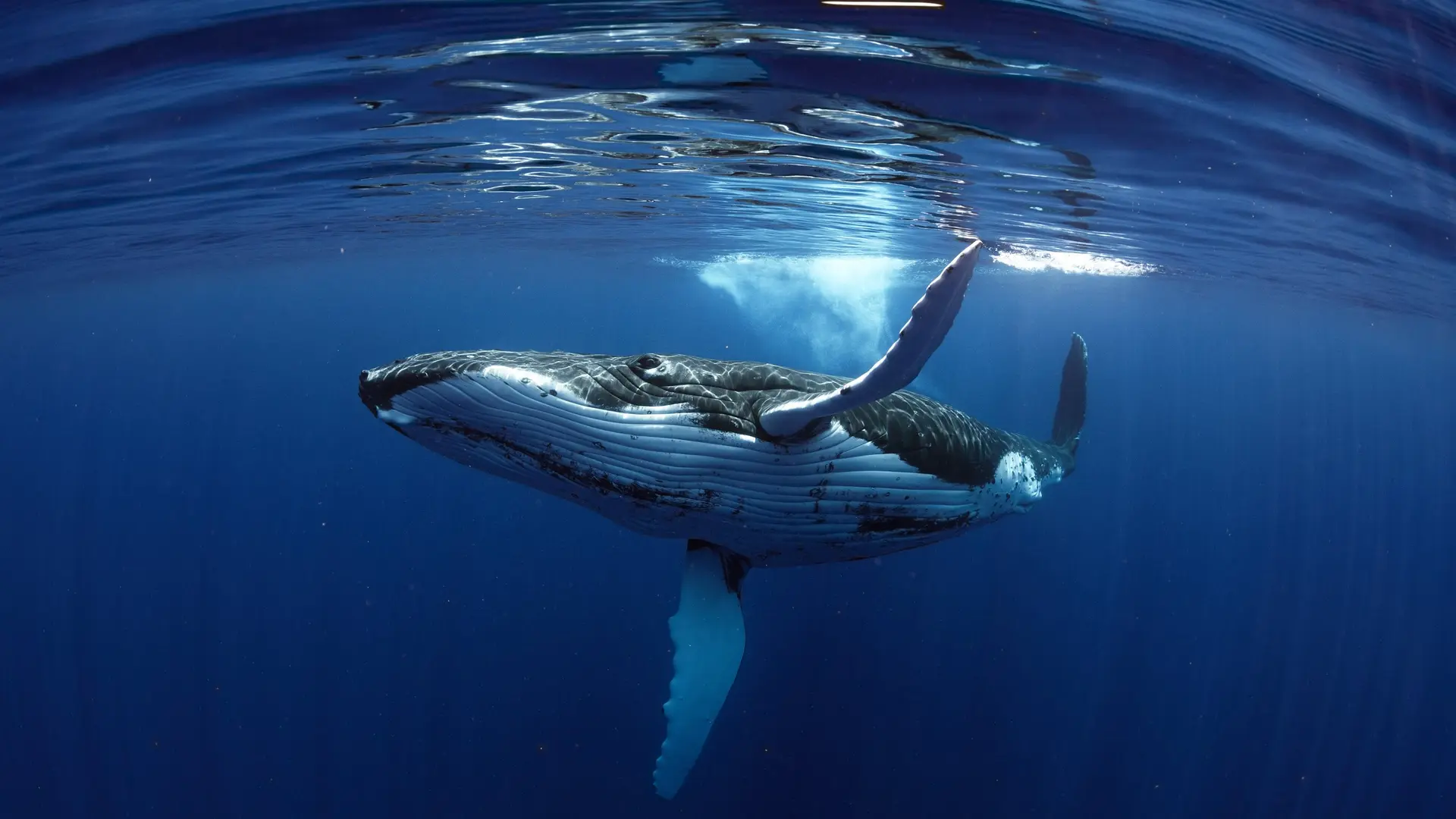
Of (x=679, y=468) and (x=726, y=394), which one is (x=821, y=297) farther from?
(x=679, y=468)

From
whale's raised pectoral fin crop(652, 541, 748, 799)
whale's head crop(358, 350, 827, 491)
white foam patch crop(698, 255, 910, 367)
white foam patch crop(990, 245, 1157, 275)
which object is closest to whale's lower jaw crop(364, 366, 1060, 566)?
whale's head crop(358, 350, 827, 491)

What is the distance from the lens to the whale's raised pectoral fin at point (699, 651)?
4.51m

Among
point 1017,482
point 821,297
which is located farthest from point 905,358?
point 821,297

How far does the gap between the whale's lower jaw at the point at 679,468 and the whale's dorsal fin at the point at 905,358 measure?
15.0 inches

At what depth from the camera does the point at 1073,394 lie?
841 cm

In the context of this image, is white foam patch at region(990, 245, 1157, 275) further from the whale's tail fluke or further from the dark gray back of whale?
the dark gray back of whale

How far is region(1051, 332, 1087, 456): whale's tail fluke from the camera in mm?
8219

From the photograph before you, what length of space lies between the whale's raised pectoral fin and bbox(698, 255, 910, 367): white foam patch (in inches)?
838

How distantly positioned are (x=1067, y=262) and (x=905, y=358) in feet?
78.7

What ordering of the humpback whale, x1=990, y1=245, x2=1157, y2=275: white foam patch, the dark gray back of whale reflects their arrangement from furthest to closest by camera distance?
1. x1=990, y1=245, x2=1157, y2=275: white foam patch
2. the dark gray back of whale
3. the humpback whale

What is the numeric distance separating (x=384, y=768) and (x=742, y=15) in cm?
2143

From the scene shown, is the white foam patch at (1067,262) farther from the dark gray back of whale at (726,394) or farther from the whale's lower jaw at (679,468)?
the whale's lower jaw at (679,468)

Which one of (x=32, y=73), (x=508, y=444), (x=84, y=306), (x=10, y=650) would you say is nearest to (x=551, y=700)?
(x=32, y=73)

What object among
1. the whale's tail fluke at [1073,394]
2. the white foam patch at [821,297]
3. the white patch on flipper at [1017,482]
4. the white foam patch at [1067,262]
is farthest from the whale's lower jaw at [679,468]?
the white foam patch at [821,297]
